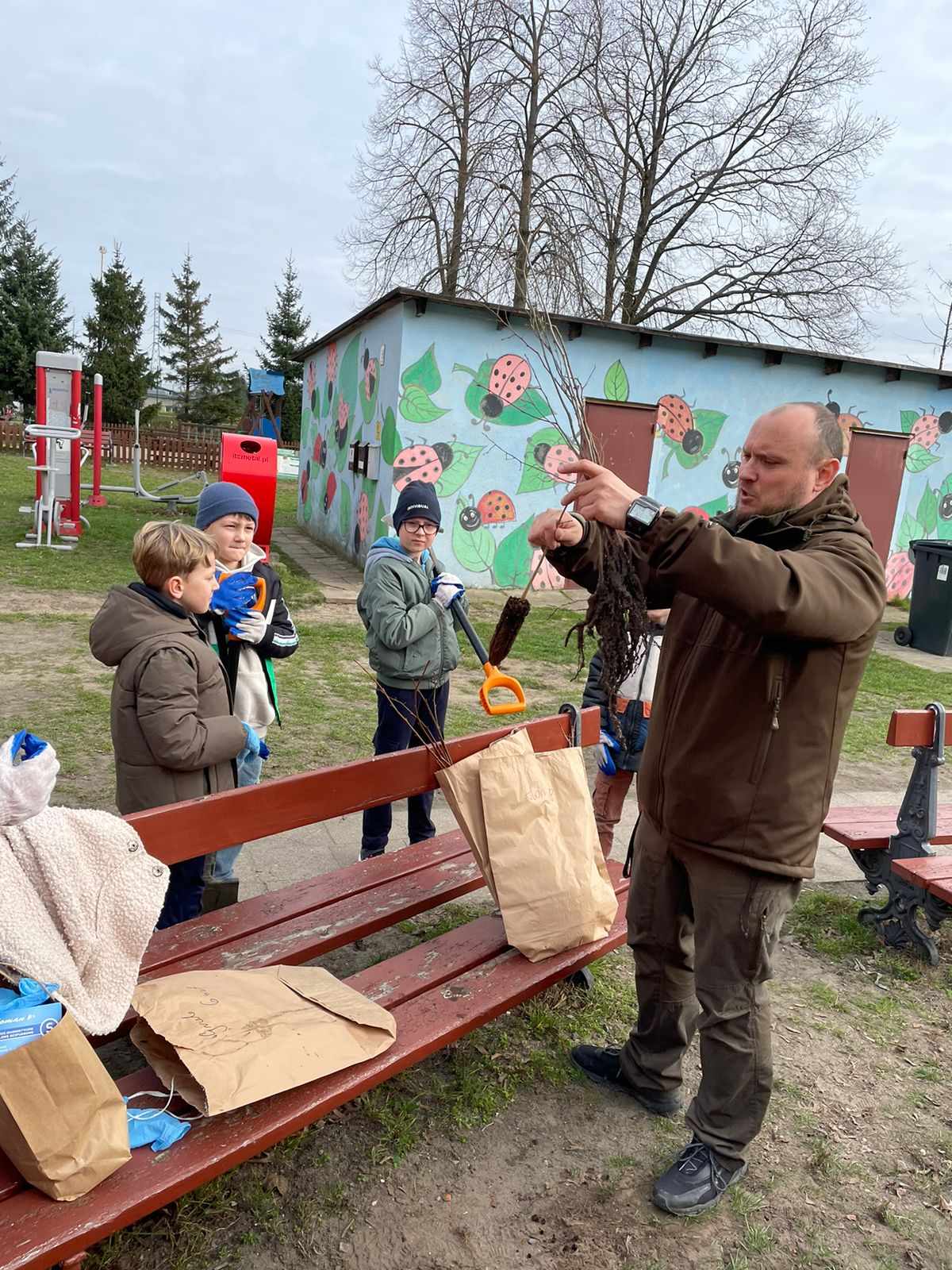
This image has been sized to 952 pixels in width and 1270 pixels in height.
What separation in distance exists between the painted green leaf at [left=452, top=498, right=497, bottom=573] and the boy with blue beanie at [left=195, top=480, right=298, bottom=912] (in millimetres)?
7987

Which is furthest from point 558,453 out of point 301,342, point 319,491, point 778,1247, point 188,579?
point 301,342

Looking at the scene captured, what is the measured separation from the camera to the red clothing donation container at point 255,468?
32.6ft

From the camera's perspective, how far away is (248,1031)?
78.4 inches

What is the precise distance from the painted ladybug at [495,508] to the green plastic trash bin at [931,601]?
508cm

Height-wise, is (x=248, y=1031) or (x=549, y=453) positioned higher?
(x=549, y=453)

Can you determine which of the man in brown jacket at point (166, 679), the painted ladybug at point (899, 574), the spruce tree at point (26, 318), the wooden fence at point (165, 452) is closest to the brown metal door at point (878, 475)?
the painted ladybug at point (899, 574)

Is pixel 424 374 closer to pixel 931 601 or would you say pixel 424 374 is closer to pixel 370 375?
pixel 370 375

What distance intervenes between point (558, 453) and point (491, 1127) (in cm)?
988

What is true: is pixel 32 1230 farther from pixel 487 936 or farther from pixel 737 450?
pixel 737 450

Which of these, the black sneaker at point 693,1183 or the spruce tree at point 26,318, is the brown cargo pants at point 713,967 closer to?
the black sneaker at point 693,1183

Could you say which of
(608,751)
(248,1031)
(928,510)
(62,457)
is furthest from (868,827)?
(62,457)

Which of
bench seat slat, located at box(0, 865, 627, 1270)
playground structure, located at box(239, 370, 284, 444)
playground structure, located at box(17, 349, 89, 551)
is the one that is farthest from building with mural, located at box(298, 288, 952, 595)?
playground structure, located at box(239, 370, 284, 444)

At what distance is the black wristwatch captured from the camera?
5.96 feet

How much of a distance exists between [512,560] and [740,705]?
32.6ft
